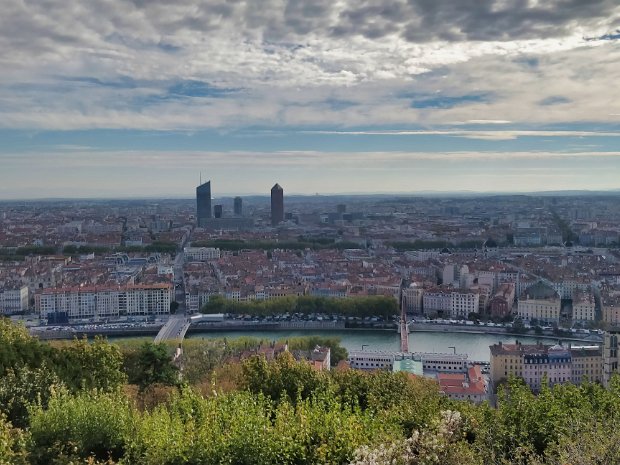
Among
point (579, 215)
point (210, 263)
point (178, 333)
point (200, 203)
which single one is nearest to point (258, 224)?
point (200, 203)

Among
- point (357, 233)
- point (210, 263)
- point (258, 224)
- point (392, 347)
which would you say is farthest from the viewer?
point (258, 224)

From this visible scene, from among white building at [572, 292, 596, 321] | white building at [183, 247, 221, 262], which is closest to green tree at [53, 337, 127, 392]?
white building at [572, 292, 596, 321]

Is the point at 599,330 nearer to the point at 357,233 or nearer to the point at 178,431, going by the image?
the point at 178,431

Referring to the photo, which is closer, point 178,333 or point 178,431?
point 178,431

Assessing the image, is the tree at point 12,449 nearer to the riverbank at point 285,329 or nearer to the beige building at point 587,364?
the beige building at point 587,364

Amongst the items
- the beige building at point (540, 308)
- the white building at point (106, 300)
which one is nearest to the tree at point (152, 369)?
the white building at point (106, 300)

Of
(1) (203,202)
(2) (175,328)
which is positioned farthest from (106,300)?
(1) (203,202)
